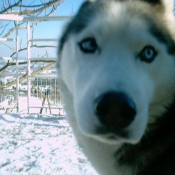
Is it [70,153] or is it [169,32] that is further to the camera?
[70,153]

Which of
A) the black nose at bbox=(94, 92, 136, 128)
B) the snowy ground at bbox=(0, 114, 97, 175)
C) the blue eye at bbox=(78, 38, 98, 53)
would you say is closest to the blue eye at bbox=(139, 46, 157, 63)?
the blue eye at bbox=(78, 38, 98, 53)

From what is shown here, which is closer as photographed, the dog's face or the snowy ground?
the dog's face

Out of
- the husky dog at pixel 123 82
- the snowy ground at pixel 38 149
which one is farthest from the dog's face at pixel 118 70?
the snowy ground at pixel 38 149

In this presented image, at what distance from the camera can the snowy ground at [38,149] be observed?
293 centimetres

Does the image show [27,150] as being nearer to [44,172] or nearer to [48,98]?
[44,172]

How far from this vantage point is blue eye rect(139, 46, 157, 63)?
1.46m

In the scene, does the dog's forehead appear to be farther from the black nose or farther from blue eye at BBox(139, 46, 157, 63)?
the black nose

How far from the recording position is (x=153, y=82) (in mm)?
1552

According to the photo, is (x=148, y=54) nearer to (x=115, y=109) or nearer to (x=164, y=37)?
(x=164, y=37)

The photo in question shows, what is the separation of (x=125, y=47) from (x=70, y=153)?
7.35 ft

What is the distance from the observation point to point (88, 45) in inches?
59.8

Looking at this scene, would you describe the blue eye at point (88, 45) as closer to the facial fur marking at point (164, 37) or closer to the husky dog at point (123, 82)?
the husky dog at point (123, 82)

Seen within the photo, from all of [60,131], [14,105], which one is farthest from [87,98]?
[14,105]

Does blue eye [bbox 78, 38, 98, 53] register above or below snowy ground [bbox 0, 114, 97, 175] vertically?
above
